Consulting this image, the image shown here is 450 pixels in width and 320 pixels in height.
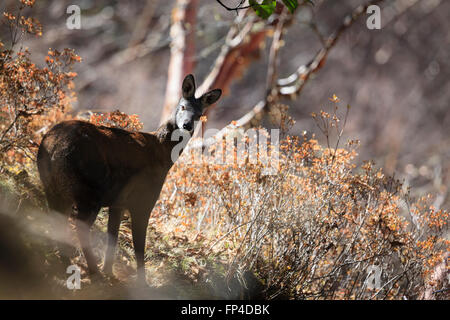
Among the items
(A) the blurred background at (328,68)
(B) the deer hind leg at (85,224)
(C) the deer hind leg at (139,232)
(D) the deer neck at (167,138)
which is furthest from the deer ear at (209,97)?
(A) the blurred background at (328,68)

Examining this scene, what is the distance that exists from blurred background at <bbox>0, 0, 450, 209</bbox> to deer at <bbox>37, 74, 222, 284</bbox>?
33.0 ft

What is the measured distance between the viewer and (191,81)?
4129 mm

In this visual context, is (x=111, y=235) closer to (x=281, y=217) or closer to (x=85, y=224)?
(x=85, y=224)

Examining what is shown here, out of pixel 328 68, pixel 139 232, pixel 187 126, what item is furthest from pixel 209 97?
pixel 328 68

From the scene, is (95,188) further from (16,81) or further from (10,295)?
(16,81)

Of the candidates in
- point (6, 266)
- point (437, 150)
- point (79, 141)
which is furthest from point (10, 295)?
point (437, 150)

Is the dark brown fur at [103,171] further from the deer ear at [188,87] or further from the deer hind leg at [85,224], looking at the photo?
the deer ear at [188,87]

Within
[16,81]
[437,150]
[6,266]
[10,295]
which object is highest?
[437,150]

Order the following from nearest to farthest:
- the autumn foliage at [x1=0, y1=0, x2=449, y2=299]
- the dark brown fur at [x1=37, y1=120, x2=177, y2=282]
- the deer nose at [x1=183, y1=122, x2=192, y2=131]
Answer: the dark brown fur at [x1=37, y1=120, x2=177, y2=282] < the deer nose at [x1=183, y1=122, x2=192, y2=131] < the autumn foliage at [x1=0, y1=0, x2=449, y2=299]

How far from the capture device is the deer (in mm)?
3256

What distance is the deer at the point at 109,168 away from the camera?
3256 millimetres

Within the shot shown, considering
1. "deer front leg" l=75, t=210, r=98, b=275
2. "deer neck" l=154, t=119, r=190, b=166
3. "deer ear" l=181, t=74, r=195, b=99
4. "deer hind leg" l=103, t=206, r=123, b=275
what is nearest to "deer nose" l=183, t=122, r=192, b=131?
"deer neck" l=154, t=119, r=190, b=166

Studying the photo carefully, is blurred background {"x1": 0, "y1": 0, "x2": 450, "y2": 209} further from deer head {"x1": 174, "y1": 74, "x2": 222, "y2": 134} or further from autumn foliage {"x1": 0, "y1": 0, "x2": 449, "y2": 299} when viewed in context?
deer head {"x1": 174, "y1": 74, "x2": 222, "y2": 134}

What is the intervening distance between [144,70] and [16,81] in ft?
50.1
